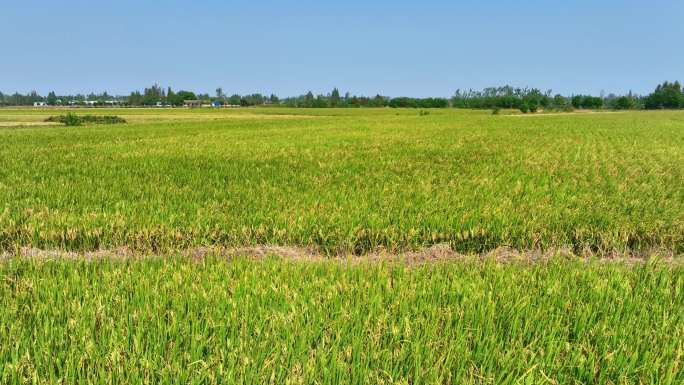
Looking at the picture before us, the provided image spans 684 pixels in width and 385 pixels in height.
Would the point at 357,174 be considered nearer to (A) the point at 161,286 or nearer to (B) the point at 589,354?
(A) the point at 161,286

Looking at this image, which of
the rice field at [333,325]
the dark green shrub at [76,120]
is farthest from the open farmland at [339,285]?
the dark green shrub at [76,120]

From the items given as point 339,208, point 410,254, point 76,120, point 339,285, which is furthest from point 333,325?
point 76,120

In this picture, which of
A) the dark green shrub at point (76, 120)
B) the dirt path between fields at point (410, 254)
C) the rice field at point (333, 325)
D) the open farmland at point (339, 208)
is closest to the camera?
the rice field at point (333, 325)

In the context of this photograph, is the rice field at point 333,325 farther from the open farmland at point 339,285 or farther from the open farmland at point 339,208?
the open farmland at point 339,208

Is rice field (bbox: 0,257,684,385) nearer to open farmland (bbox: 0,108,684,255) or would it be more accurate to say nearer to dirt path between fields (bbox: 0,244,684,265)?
dirt path between fields (bbox: 0,244,684,265)

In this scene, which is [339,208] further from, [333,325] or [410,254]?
[333,325]

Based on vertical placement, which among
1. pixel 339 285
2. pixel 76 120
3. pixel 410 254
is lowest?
pixel 410 254

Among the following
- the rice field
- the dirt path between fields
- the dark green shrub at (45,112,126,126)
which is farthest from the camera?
the dark green shrub at (45,112,126,126)

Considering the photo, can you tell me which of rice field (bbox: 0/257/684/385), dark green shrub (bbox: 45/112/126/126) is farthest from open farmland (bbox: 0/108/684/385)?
dark green shrub (bbox: 45/112/126/126)

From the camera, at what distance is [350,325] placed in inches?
113

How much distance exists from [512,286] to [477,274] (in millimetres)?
411

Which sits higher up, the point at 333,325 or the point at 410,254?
the point at 333,325

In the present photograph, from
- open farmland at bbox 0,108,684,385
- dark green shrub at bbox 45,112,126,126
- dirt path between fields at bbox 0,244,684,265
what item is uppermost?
dark green shrub at bbox 45,112,126,126

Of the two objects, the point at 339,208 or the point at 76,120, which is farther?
the point at 76,120
